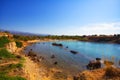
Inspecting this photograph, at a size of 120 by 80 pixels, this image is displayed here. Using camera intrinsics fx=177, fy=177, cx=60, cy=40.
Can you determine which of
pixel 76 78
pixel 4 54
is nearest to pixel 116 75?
pixel 76 78

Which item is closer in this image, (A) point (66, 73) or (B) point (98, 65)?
(A) point (66, 73)

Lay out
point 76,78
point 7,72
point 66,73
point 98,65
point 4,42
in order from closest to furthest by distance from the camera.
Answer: point 7,72
point 76,78
point 66,73
point 98,65
point 4,42

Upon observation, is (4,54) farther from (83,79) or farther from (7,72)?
(83,79)

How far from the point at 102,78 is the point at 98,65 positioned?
10.8m

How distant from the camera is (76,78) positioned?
25906 mm

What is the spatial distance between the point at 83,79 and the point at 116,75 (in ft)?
14.9

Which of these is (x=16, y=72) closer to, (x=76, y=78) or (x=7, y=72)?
(x=7, y=72)

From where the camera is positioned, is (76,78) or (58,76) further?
(58,76)

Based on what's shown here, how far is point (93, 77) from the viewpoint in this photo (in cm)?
2514

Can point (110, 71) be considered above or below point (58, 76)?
above

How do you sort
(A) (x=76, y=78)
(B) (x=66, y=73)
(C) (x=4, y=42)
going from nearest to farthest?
(A) (x=76, y=78) → (B) (x=66, y=73) → (C) (x=4, y=42)

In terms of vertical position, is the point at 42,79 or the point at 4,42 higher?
the point at 4,42

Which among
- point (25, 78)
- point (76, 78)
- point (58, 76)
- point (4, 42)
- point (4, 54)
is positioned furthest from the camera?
point (4, 42)

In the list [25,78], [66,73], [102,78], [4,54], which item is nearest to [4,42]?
[4,54]
